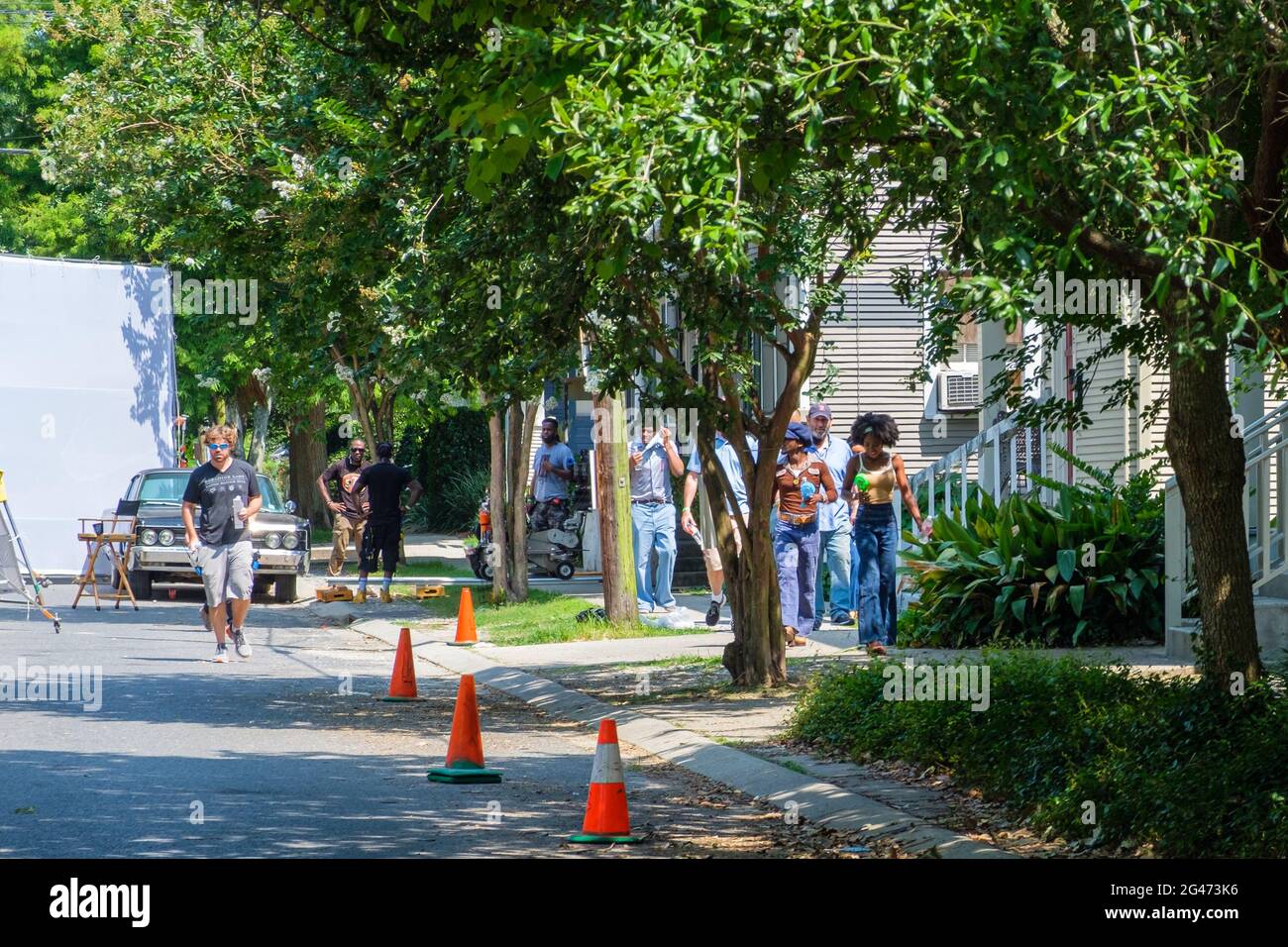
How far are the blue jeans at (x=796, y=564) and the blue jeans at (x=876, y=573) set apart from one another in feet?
4.79

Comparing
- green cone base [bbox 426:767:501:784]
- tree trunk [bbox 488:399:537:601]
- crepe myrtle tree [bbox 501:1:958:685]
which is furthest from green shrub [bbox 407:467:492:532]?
crepe myrtle tree [bbox 501:1:958:685]

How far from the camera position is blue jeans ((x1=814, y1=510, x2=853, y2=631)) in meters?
16.8

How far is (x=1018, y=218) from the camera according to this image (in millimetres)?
6539

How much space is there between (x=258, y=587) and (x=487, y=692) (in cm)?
1098

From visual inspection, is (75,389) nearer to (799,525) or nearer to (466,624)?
(466,624)

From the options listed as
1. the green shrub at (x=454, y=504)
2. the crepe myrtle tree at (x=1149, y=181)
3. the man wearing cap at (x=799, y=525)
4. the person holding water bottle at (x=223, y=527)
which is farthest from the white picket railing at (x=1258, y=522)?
the green shrub at (x=454, y=504)

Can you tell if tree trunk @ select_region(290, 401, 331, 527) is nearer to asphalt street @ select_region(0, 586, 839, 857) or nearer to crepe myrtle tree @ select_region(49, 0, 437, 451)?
crepe myrtle tree @ select_region(49, 0, 437, 451)

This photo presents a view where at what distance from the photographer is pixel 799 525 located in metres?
15.7

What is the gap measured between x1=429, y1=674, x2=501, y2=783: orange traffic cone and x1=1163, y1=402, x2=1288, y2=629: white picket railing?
225 inches

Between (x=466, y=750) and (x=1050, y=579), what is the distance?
20.6 feet

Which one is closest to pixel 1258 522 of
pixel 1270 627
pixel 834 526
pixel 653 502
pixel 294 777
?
pixel 1270 627

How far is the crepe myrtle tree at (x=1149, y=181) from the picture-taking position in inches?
231

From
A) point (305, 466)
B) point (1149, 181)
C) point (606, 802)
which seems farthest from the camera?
point (305, 466)
